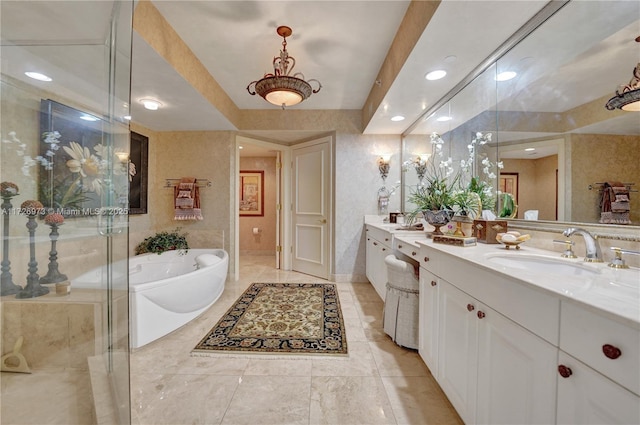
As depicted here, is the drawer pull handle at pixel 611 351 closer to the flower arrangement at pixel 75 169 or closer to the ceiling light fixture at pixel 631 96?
the ceiling light fixture at pixel 631 96

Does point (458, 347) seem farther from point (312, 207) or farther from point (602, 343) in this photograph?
point (312, 207)

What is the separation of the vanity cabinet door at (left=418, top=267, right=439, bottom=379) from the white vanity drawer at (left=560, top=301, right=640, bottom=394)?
83 cm

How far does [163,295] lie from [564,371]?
2446 millimetres

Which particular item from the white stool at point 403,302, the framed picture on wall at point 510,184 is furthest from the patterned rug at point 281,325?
the framed picture on wall at point 510,184

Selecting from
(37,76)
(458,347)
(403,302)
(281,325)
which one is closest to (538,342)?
(458,347)

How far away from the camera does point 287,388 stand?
1585mm

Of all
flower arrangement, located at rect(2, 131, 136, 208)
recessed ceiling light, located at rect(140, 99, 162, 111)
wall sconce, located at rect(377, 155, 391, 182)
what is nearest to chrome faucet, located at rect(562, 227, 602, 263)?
flower arrangement, located at rect(2, 131, 136, 208)

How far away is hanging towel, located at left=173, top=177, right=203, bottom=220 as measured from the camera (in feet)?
11.9

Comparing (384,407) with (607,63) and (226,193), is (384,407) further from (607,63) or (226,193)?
(226,193)

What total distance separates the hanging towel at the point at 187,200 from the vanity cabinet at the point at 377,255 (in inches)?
98.8

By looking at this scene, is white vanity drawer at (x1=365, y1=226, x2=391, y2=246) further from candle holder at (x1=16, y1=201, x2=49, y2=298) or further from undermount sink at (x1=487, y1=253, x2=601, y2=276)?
candle holder at (x1=16, y1=201, x2=49, y2=298)

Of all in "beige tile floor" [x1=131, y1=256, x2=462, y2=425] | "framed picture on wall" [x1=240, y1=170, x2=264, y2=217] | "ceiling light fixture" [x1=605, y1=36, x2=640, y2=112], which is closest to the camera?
"ceiling light fixture" [x1=605, y1=36, x2=640, y2=112]

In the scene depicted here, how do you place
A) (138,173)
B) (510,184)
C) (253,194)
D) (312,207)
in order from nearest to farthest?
1. (510,184)
2. (138,173)
3. (312,207)
4. (253,194)

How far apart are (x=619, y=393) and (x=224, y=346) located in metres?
2.19
